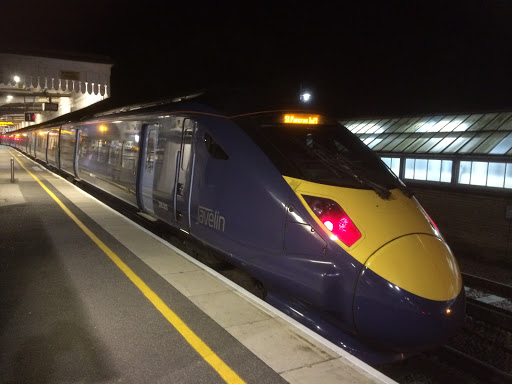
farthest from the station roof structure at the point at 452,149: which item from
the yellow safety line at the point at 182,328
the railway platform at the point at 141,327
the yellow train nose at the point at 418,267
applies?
the yellow safety line at the point at 182,328

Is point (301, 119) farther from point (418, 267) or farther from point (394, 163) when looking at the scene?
point (394, 163)

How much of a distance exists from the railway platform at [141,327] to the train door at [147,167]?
133 centimetres

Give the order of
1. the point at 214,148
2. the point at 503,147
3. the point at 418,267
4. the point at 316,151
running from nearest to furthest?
1. the point at 418,267
2. the point at 316,151
3. the point at 214,148
4. the point at 503,147

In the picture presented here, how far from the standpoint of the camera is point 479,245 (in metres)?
10.9

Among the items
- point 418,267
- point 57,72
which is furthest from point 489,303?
point 57,72

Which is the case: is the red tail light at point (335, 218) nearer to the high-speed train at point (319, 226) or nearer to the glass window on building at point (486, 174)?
the high-speed train at point (319, 226)

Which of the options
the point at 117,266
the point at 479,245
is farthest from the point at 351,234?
the point at 479,245

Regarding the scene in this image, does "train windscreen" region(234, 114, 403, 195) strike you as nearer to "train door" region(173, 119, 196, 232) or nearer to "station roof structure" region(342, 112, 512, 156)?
"train door" region(173, 119, 196, 232)

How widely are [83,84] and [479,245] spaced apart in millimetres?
18589

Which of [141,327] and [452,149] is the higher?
[452,149]

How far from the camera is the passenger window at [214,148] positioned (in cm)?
522

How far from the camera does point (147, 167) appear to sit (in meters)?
7.90

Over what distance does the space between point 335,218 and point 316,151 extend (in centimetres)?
105

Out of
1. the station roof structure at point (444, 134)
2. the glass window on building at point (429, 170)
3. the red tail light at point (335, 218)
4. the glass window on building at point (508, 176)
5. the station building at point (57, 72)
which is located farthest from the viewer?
the station building at point (57, 72)
